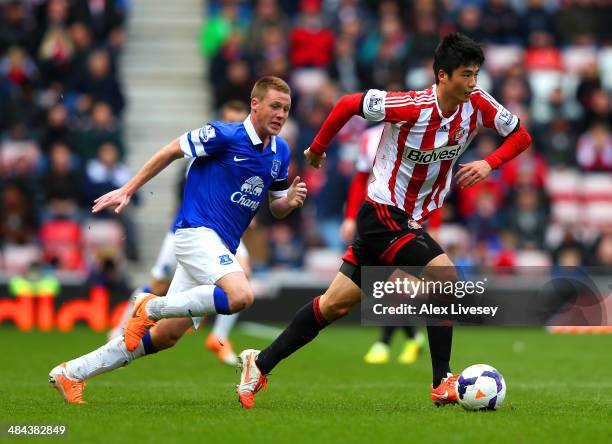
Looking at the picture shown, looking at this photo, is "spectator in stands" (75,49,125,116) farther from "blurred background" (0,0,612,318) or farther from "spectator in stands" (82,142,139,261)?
"spectator in stands" (82,142,139,261)

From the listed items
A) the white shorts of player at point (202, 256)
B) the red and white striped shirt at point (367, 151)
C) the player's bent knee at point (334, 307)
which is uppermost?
the red and white striped shirt at point (367, 151)

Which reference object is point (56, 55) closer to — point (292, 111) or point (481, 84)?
point (292, 111)

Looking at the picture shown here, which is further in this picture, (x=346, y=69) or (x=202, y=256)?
(x=346, y=69)

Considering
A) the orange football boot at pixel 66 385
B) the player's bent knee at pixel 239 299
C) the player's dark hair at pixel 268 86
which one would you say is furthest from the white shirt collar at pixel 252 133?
the orange football boot at pixel 66 385

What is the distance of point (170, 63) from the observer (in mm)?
22297

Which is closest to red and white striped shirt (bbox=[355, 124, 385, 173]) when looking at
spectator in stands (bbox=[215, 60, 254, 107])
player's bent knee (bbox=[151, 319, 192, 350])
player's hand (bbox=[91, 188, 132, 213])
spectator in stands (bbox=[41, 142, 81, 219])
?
player's bent knee (bbox=[151, 319, 192, 350])

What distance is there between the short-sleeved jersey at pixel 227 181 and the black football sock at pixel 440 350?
153cm

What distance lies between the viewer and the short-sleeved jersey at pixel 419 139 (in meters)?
8.27

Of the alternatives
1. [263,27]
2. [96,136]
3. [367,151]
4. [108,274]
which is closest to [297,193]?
[367,151]

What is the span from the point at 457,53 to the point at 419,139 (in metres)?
0.64

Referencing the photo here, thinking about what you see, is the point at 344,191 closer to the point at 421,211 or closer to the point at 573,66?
the point at 573,66

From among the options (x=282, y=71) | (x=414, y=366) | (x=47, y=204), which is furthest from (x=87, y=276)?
(x=414, y=366)

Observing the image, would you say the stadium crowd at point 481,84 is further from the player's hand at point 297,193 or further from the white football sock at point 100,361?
the white football sock at point 100,361

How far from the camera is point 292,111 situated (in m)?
20.4
